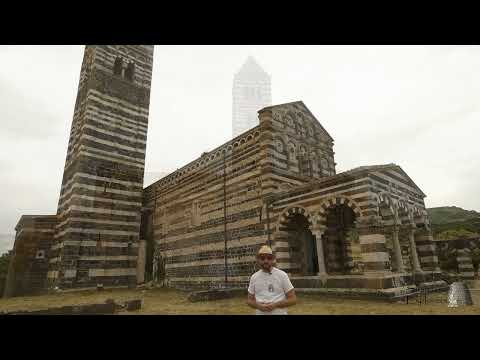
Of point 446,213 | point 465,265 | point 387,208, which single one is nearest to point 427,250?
point 387,208

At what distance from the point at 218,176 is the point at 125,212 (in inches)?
242

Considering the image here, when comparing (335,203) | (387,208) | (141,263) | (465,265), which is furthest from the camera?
(141,263)

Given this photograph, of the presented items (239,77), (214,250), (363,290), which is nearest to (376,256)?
(363,290)

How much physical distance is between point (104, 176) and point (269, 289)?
15.8 meters

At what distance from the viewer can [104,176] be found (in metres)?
17.1

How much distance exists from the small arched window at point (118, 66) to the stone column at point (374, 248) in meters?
18.2

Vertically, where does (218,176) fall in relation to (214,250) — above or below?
above

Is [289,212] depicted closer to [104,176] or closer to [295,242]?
[295,242]

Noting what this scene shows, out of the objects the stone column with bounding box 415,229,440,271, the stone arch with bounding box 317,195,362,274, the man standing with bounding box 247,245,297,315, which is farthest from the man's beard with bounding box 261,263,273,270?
the stone column with bounding box 415,229,440,271

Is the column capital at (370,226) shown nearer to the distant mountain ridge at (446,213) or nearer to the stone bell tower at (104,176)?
the stone bell tower at (104,176)

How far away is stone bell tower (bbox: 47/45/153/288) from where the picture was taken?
15.4 meters

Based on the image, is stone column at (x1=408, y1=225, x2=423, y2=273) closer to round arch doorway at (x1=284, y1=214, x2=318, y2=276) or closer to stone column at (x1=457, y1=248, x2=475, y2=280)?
round arch doorway at (x1=284, y1=214, x2=318, y2=276)
